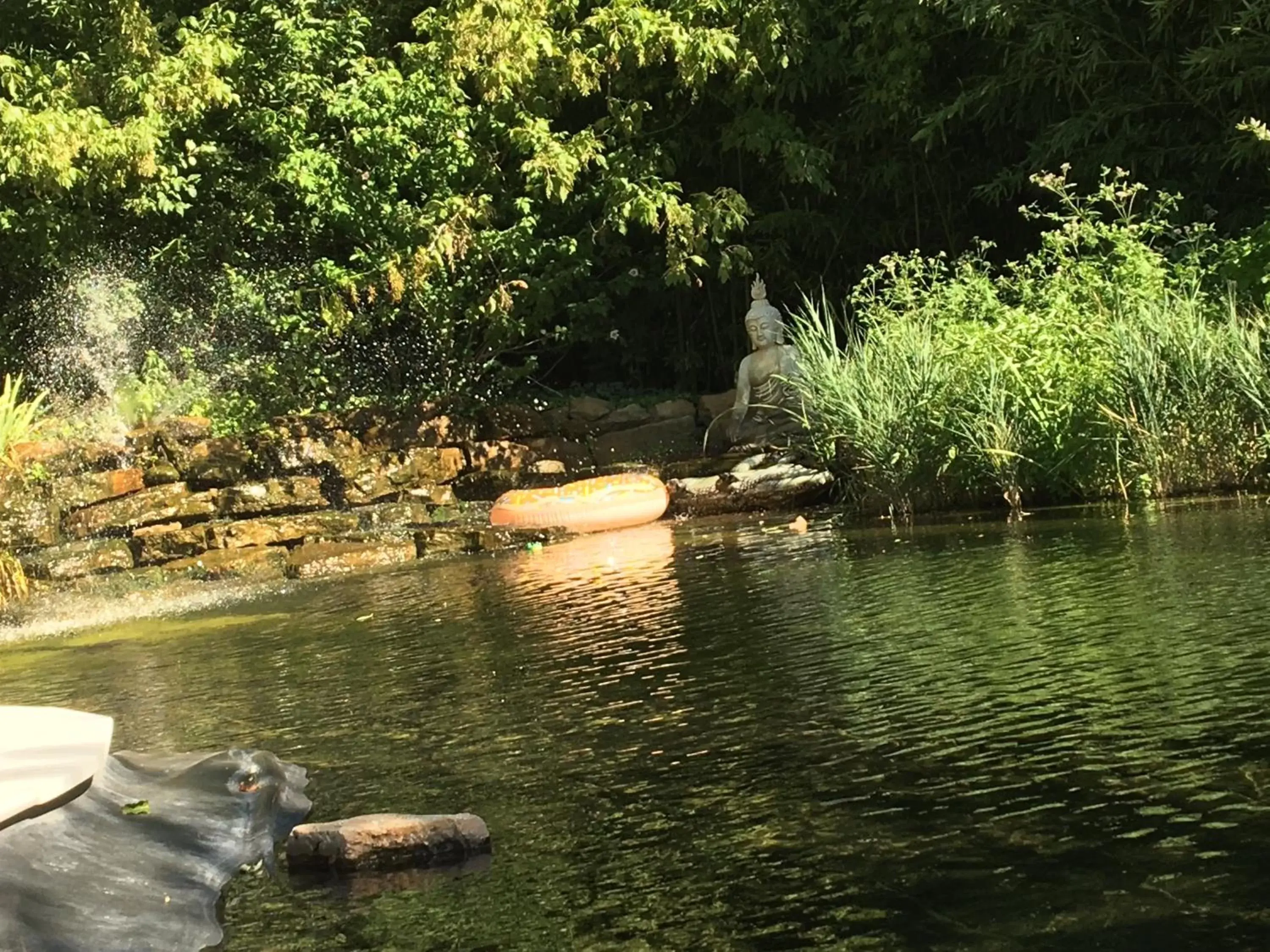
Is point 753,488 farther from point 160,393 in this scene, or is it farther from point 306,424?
point 160,393

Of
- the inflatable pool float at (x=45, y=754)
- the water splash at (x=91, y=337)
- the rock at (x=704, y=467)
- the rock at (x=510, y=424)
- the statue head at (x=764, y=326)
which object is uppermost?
the water splash at (x=91, y=337)

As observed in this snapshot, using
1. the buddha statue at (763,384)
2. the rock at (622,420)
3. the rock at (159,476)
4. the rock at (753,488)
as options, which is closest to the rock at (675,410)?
the rock at (622,420)

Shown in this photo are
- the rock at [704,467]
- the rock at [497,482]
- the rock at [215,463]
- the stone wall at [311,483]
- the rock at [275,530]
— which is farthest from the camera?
the rock at [497,482]

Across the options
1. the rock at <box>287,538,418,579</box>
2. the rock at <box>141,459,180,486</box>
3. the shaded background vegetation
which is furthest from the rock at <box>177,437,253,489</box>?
the rock at <box>287,538,418,579</box>

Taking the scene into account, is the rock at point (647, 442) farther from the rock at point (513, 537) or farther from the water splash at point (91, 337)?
the water splash at point (91, 337)

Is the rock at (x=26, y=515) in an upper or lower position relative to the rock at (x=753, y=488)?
upper

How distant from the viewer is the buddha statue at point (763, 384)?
15.1 metres

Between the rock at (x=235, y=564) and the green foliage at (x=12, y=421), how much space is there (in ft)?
8.72

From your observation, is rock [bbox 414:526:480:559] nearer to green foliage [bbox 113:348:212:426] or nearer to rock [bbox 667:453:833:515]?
rock [bbox 667:453:833:515]

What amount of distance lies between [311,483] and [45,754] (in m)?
10.9

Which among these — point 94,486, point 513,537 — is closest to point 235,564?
point 513,537

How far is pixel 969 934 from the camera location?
297 cm

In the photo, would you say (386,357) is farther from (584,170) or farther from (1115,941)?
(1115,941)

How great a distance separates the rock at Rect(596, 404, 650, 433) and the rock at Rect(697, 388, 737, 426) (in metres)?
0.63
